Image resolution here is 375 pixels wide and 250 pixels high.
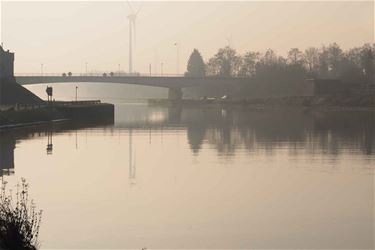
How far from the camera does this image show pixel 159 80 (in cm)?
18750

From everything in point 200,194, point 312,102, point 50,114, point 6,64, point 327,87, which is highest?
point 6,64

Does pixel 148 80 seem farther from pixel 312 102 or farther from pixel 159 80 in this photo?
pixel 312 102

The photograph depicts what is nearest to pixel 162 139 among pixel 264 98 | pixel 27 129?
pixel 27 129

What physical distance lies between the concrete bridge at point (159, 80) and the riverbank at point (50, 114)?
71.3 meters

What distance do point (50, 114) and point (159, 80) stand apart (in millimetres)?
100978

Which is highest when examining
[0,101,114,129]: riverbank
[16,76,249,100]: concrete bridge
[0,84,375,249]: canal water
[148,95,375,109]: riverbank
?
[16,76,249,100]: concrete bridge

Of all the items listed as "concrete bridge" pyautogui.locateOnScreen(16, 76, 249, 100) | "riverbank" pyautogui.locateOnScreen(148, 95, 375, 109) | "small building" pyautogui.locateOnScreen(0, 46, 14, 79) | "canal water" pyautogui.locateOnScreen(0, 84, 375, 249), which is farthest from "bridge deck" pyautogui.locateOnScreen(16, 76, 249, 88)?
"canal water" pyautogui.locateOnScreen(0, 84, 375, 249)

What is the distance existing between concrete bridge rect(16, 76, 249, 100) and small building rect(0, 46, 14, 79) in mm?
69334

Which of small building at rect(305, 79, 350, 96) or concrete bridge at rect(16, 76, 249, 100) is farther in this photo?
concrete bridge at rect(16, 76, 249, 100)

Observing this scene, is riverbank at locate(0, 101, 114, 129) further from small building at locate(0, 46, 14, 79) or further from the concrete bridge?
the concrete bridge

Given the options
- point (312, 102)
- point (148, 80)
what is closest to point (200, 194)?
point (312, 102)

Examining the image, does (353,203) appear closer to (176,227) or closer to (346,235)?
(346,235)

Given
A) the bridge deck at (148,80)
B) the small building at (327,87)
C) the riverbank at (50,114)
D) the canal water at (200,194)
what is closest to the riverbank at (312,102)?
the small building at (327,87)

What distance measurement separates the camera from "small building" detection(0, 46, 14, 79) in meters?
102
